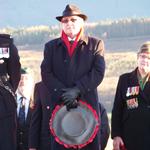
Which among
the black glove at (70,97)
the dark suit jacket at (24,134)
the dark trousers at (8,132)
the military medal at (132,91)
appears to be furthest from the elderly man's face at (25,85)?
the military medal at (132,91)

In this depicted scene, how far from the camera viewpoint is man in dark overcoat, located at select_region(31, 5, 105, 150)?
4.64 m

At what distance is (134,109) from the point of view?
486 centimetres

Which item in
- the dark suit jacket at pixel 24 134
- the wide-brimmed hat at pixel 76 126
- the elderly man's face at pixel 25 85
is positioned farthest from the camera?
the elderly man's face at pixel 25 85

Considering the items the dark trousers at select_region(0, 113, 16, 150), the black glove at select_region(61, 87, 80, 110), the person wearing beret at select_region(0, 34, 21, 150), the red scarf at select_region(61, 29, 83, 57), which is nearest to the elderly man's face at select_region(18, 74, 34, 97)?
the person wearing beret at select_region(0, 34, 21, 150)

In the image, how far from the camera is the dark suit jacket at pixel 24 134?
17.0 ft

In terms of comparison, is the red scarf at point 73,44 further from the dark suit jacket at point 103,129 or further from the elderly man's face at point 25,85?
the dark suit jacket at point 103,129

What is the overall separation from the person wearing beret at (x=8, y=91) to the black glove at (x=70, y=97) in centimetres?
62

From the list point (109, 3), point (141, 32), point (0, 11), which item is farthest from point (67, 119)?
point (109, 3)

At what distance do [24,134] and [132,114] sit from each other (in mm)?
1104

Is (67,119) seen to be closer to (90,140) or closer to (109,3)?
(90,140)

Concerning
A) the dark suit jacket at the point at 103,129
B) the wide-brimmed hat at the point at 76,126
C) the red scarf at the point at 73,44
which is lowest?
the dark suit jacket at the point at 103,129

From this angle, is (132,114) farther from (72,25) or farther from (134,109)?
(72,25)

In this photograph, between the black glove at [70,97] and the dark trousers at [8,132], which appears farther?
the dark trousers at [8,132]

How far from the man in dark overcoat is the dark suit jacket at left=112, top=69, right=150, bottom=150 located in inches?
14.1
